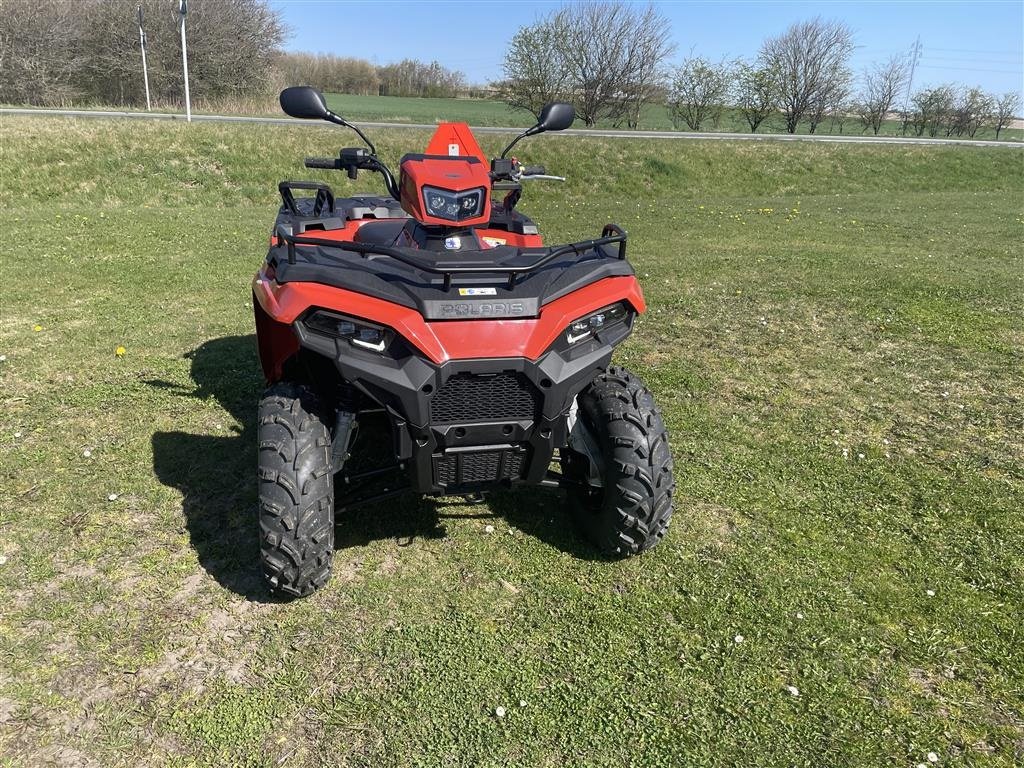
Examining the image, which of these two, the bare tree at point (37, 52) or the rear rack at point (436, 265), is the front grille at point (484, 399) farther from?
the bare tree at point (37, 52)

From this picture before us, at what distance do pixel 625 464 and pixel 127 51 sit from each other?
122 ft

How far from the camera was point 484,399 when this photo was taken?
283 centimetres

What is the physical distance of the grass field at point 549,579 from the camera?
8.27ft

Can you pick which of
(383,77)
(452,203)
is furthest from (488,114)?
(452,203)

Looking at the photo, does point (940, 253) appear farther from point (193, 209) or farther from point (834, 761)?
point (193, 209)

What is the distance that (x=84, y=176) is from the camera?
14570mm


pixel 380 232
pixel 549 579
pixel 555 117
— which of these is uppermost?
pixel 555 117

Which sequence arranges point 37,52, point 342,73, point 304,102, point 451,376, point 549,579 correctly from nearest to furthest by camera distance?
point 451,376, point 549,579, point 304,102, point 37,52, point 342,73

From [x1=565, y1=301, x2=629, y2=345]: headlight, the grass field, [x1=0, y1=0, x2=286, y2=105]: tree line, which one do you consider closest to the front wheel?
the grass field

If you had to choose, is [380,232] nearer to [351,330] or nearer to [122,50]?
[351,330]

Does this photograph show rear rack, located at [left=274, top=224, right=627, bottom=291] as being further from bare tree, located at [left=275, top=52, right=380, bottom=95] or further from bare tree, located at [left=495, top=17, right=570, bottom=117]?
bare tree, located at [left=275, top=52, right=380, bottom=95]

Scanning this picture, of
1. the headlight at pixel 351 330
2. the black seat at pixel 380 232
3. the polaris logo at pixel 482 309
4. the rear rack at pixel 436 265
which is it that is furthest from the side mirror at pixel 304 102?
the polaris logo at pixel 482 309

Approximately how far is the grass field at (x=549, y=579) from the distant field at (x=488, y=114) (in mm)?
31287

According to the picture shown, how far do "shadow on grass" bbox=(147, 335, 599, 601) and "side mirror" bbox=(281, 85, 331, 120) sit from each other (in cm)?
189
